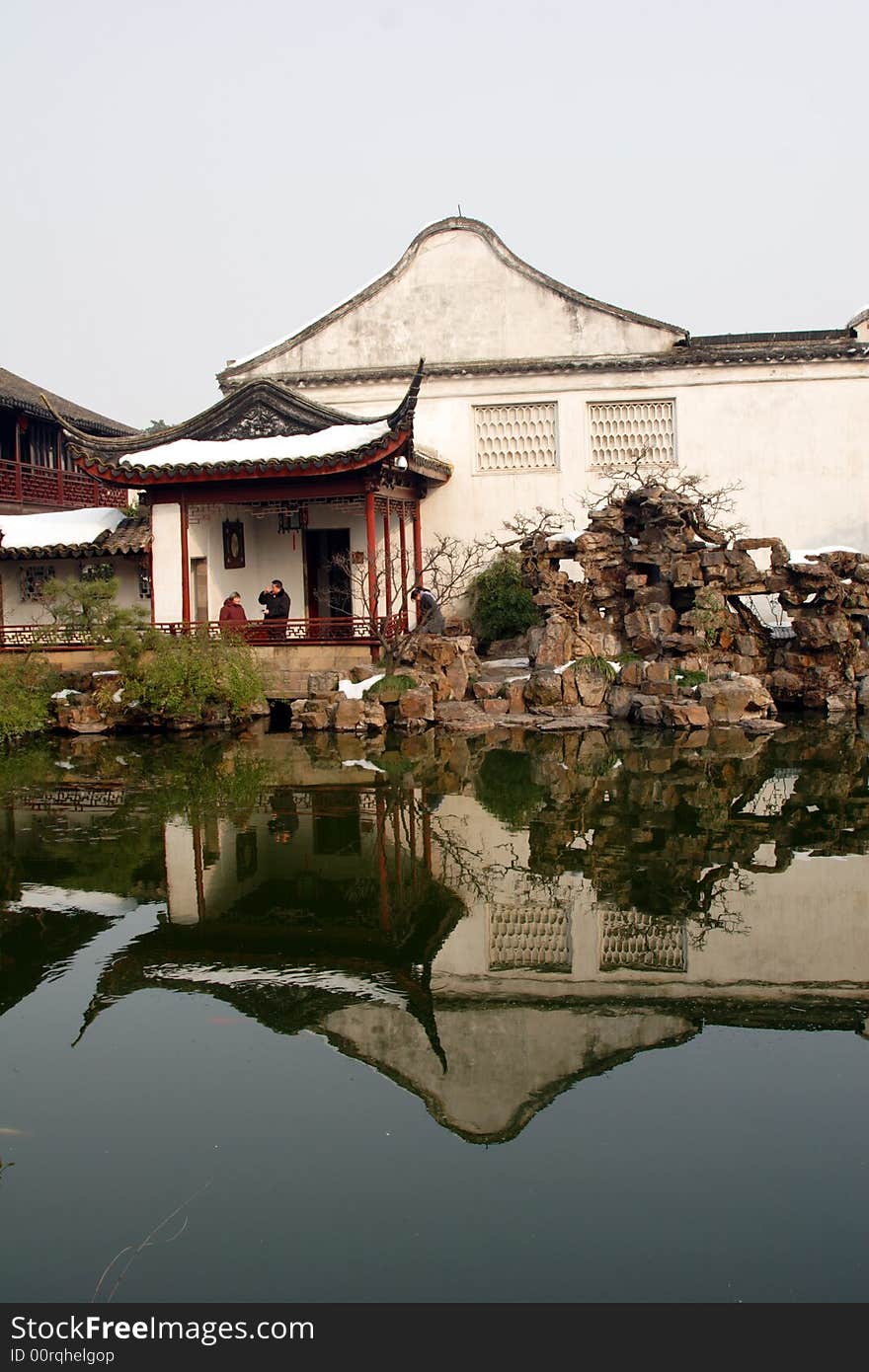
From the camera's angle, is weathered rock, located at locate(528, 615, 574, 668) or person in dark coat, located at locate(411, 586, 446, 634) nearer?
weathered rock, located at locate(528, 615, 574, 668)

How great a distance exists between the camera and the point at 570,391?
870 inches

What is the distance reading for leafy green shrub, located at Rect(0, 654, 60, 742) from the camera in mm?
15852

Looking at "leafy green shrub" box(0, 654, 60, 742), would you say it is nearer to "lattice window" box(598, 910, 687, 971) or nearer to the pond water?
the pond water

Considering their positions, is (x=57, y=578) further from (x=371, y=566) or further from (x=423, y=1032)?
(x=423, y=1032)

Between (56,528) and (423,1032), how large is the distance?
16.6 m

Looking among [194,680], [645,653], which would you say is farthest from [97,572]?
[645,653]

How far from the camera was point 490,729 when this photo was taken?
621 inches

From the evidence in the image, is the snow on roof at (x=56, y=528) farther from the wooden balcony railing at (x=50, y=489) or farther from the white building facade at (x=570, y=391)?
the white building facade at (x=570, y=391)

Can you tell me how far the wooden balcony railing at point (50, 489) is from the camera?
24828 mm

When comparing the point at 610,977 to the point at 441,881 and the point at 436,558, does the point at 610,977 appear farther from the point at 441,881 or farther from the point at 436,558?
the point at 436,558

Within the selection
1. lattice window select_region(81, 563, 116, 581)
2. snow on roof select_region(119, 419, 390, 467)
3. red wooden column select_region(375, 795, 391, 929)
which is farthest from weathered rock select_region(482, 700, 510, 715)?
lattice window select_region(81, 563, 116, 581)

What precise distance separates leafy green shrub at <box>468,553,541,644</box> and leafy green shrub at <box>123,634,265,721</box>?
16.6 ft

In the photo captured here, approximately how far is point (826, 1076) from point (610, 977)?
1.54m

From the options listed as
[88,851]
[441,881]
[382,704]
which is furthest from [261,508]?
[441,881]
